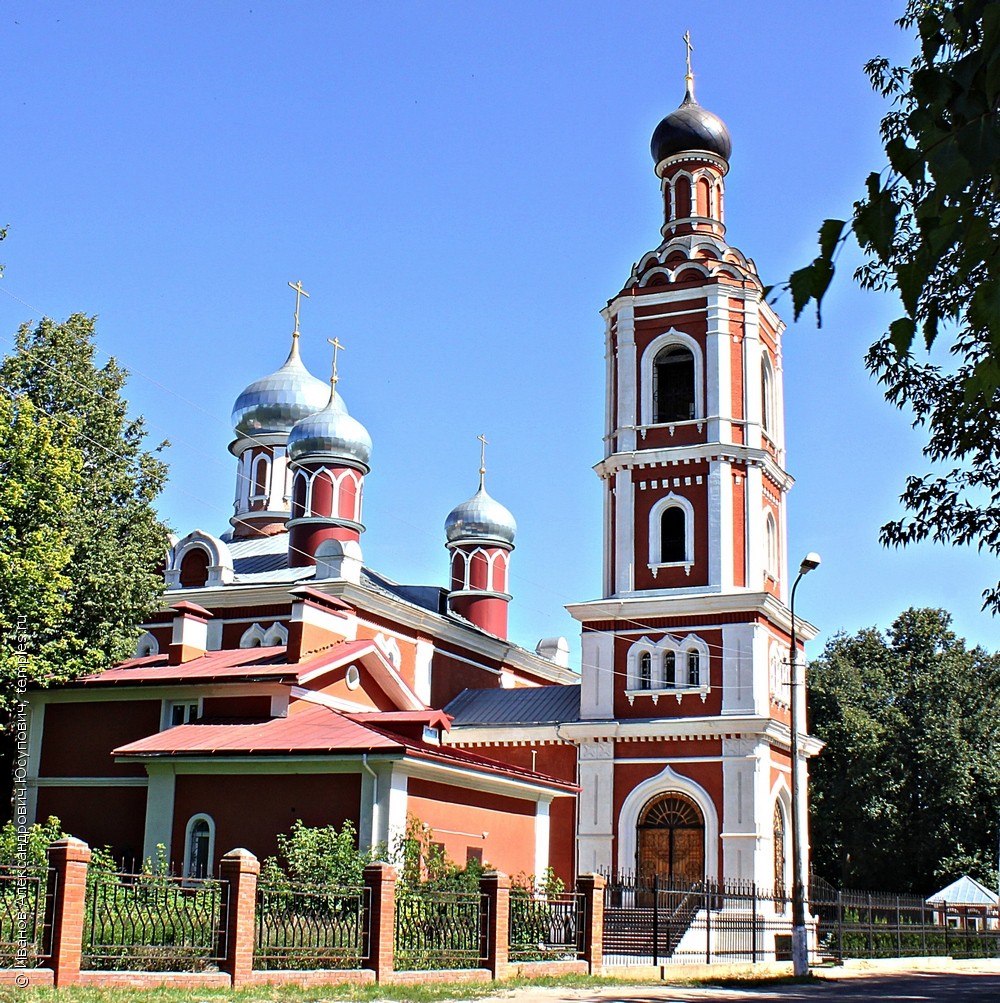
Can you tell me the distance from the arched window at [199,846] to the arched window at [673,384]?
1336 centimetres

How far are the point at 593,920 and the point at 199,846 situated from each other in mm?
6759

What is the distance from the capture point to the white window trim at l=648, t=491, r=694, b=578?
27.7 metres

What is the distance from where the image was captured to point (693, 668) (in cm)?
2738

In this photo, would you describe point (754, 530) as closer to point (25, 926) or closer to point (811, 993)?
point (811, 993)

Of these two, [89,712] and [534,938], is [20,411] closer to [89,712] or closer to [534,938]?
[89,712]

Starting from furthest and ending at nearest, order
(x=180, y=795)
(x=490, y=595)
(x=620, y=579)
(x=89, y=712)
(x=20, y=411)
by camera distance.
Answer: (x=490, y=595) < (x=620, y=579) < (x=89, y=712) < (x=20, y=411) < (x=180, y=795)

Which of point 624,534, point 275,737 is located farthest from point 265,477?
point 275,737

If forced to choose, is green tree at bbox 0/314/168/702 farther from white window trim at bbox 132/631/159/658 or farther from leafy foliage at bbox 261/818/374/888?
leafy foliage at bbox 261/818/374/888

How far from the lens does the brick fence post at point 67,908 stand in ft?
37.4

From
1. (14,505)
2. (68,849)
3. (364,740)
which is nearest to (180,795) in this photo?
(364,740)

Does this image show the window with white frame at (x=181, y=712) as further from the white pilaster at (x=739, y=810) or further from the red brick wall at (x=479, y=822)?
the white pilaster at (x=739, y=810)

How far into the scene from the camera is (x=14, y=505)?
70.4 feet

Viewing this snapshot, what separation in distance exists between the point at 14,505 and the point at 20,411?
71.1 inches

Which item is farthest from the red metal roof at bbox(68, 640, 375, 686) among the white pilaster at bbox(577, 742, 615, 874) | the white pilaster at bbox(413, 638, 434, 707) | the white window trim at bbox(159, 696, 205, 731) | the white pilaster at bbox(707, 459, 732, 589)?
the white pilaster at bbox(707, 459, 732, 589)
